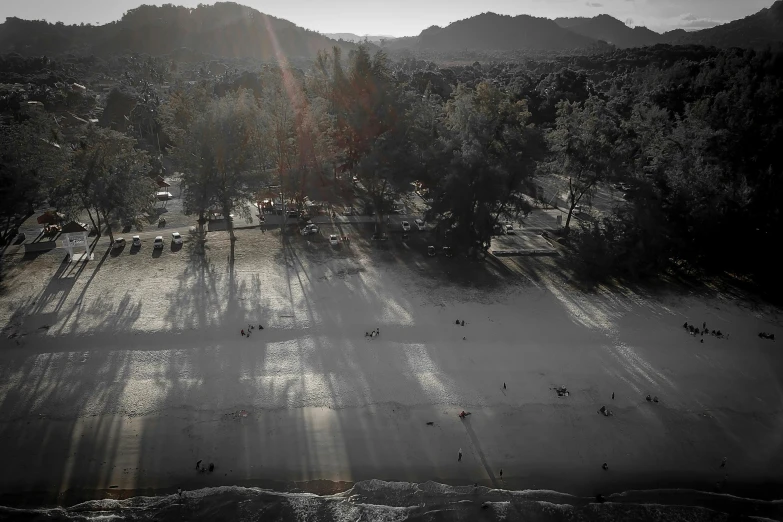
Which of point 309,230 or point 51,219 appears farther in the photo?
point 309,230

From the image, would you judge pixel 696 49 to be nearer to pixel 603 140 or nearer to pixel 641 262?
pixel 603 140

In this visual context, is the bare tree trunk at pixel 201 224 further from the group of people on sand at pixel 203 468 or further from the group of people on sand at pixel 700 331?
the group of people on sand at pixel 700 331

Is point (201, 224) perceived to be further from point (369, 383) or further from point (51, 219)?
point (369, 383)

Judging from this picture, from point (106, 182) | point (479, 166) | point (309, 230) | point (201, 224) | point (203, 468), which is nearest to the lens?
point (203, 468)

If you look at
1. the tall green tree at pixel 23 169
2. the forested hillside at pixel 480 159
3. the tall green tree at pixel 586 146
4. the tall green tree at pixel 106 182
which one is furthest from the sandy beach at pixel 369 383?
the tall green tree at pixel 586 146

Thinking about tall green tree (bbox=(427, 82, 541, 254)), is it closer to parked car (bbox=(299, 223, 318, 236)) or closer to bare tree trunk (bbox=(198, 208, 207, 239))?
parked car (bbox=(299, 223, 318, 236))

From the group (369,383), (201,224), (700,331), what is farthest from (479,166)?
(201,224)
